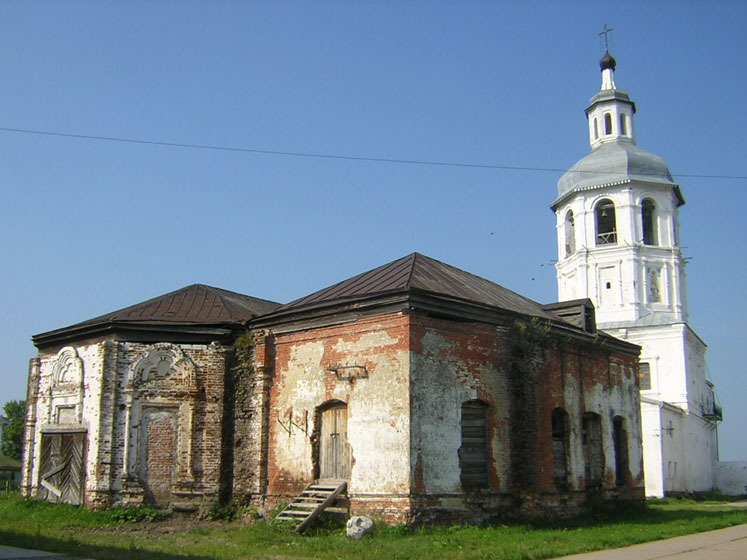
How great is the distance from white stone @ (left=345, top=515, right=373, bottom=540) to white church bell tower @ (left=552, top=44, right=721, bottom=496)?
24974mm

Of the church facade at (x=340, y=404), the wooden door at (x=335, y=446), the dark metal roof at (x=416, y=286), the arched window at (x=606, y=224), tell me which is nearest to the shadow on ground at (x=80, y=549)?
the church facade at (x=340, y=404)

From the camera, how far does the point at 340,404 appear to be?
1606 cm

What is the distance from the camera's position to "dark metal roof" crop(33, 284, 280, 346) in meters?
17.8

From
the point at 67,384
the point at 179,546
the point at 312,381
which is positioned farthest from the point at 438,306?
the point at 67,384

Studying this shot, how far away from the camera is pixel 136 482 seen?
1695cm

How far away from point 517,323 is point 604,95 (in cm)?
2684

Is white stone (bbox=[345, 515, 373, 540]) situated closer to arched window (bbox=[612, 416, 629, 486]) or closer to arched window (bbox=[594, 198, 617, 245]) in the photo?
arched window (bbox=[612, 416, 629, 486])

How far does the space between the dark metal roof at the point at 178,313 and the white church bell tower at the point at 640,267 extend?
21.6 m

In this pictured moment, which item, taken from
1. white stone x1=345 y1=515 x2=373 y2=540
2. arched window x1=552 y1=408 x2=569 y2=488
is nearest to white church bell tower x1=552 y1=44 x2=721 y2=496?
arched window x1=552 y1=408 x2=569 y2=488

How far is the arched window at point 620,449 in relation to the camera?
67.2 feet

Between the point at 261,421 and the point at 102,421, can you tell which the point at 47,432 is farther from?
the point at 261,421

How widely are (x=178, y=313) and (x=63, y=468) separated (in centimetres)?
435

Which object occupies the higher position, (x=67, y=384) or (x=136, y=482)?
(x=67, y=384)

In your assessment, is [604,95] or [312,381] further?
[604,95]
